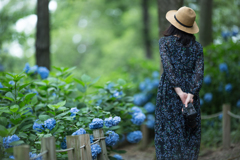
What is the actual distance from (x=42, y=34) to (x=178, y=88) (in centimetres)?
271

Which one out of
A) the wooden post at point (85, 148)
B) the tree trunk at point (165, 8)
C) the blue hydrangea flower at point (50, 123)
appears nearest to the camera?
the wooden post at point (85, 148)

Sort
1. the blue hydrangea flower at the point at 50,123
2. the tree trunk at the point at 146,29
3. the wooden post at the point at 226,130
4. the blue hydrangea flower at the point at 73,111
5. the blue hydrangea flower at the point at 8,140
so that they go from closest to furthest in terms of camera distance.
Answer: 1. the blue hydrangea flower at the point at 8,140
2. the blue hydrangea flower at the point at 50,123
3. the blue hydrangea flower at the point at 73,111
4. the wooden post at the point at 226,130
5. the tree trunk at the point at 146,29

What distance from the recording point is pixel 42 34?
4.10m

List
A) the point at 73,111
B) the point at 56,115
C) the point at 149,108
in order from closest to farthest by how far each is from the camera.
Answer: the point at 73,111 → the point at 56,115 → the point at 149,108

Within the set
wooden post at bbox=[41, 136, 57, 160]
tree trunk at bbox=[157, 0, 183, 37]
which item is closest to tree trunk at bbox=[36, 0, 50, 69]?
tree trunk at bbox=[157, 0, 183, 37]

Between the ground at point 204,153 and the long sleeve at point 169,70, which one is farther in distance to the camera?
the ground at point 204,153

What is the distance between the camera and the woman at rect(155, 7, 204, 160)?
236cm

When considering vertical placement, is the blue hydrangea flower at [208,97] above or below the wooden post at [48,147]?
above

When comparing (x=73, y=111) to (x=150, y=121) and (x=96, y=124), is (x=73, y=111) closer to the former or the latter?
(x=96, y=124)

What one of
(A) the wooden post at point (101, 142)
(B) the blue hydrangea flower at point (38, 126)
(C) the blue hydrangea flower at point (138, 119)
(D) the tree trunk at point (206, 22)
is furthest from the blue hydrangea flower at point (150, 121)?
(B) the blue hydrangea flower at point (38, 126)

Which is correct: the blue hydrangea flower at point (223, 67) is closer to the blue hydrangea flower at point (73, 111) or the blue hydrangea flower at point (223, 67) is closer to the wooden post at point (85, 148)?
the blue hydrangea flower at point (73, 111)

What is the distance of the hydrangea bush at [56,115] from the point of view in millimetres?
2221

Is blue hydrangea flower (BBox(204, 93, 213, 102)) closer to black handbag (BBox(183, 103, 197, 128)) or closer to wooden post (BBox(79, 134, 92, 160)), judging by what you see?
black handbag (BBox(183, 103, 197, 128))

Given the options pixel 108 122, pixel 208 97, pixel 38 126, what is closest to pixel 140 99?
pixel 208 97
